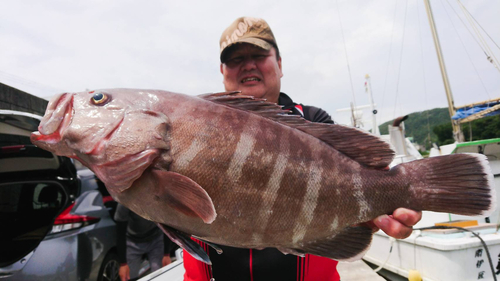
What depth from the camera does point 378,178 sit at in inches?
66.8

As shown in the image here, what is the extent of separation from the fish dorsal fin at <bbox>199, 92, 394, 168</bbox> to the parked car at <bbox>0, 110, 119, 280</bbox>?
2.80 m

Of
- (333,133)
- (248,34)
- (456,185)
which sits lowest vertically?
(456,185)

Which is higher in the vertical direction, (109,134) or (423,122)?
(423,122)

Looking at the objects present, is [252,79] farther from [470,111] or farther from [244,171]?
[470,111]

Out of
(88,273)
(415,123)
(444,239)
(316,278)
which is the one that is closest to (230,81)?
(316,278)

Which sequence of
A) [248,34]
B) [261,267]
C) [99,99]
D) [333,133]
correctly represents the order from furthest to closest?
1. [248,34]
2. [261,267]
3. [333,133]
4. [99,99]

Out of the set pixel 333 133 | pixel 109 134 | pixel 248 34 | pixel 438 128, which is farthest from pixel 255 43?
pixel 438 128

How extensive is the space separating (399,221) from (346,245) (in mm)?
348

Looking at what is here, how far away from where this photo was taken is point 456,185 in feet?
5.27

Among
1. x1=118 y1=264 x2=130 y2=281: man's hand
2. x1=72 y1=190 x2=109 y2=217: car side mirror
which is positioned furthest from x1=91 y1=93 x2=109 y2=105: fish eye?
x1=118 y1=264 x2=130 y2=281: man's hand

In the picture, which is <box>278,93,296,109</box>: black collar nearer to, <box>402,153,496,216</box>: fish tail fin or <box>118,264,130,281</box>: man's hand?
<box>402,153,496,216</box>: fish tail fin

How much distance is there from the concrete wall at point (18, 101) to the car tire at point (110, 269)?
519 centimetres

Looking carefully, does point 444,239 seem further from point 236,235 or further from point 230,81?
point 236,235

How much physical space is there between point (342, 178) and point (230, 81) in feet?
5.45
